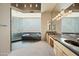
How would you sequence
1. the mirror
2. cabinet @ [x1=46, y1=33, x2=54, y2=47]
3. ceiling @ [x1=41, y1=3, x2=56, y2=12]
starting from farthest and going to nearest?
cabinet @ [x1=46, y1=33, x2=54, y2=47] < the mirror < ceiling @ [x1=41, y1=3, x2=56, y2=12]

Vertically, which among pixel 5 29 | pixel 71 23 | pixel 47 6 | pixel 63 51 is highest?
pixel 47 6

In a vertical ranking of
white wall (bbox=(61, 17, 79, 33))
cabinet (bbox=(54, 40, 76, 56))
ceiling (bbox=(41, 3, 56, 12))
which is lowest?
cabinet (bbox=(54, 40, 76, 56))

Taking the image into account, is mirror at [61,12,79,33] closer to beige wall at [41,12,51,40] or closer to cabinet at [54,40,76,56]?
beige wall at [41,12,51,40]

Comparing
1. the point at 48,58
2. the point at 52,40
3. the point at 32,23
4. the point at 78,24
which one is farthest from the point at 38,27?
the point at 48,58

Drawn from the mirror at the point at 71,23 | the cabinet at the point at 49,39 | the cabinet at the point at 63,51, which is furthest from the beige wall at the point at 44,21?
the cabinet at the point at 63,51

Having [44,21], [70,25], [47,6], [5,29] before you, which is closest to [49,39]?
[44,21]

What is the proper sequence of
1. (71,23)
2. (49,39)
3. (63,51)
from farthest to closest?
(49,39), (71,23), (63,51)

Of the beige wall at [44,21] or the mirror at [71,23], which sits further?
the beige wall at [44,21]

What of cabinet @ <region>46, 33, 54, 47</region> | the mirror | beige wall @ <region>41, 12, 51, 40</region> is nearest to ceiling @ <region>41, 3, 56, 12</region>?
beige wall @ <region>41, 12, 51, 40</region>

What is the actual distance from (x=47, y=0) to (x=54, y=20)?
184 centimetres

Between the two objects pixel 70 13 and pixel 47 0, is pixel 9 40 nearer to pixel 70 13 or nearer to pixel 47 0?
pixel 70 13

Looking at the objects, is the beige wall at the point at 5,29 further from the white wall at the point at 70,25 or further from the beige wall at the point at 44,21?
the white wall at the point at 70,25

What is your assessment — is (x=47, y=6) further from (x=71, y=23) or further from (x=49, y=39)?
(x=49, y=39)

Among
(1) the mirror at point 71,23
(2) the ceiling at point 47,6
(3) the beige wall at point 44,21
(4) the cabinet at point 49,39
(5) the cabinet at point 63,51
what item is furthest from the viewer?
(4) the cabinet at point 49,39
